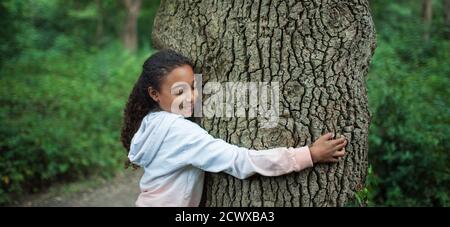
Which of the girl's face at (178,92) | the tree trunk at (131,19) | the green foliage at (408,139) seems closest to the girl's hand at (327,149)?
the girl's face at (178,92)

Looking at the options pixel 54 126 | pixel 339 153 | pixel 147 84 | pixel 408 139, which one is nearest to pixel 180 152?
pixel 147 84

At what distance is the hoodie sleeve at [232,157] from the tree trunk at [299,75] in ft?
0.42

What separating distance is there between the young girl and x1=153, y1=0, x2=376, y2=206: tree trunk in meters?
0.12

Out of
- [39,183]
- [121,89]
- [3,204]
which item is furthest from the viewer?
[121,89]

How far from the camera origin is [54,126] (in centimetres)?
806

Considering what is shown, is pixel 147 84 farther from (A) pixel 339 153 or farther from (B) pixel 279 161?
(A) pixel 339 153

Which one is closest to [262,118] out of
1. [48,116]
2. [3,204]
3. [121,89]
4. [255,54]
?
[255,54]

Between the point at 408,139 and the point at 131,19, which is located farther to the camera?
the point at 131,19

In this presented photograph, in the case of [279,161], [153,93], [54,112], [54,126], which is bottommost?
[54,126]

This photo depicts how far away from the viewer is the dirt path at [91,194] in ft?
23.1

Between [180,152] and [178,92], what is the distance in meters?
0.39

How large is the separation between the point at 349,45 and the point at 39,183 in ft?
20.1

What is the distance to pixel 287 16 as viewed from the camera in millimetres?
2801

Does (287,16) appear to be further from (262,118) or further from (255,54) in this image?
(262,118)
